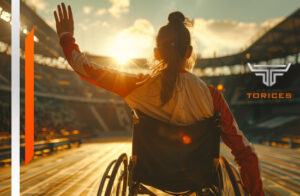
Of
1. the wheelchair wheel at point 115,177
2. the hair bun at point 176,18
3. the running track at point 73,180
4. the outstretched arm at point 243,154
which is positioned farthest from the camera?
the running track at point 73,180

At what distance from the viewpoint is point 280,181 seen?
5.88 metres

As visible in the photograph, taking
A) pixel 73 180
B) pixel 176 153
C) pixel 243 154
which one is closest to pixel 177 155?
pixel 176 153

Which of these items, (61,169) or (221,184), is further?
(61,169)

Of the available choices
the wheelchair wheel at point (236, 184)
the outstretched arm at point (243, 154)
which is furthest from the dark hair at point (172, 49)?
the wheelchair wheel at point (236, 184)

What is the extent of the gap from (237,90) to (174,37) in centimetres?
3604

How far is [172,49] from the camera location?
4.78ft

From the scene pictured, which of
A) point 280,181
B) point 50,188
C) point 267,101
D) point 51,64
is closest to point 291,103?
point 267,101

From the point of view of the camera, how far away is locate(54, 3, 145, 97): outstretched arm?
1417 millimetres

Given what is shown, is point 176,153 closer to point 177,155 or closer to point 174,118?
point 177,155

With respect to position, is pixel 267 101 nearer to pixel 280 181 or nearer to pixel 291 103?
pixel 291 103

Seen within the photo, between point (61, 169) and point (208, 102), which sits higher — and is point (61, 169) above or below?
below

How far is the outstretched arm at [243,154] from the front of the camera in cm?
139

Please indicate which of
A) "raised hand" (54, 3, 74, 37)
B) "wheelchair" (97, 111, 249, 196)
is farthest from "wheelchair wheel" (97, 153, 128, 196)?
"raised hand" (54, 3, 74, 37)

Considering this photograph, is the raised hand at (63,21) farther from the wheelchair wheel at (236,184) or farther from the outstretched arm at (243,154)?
the wheelchair wheel at (236,184)
